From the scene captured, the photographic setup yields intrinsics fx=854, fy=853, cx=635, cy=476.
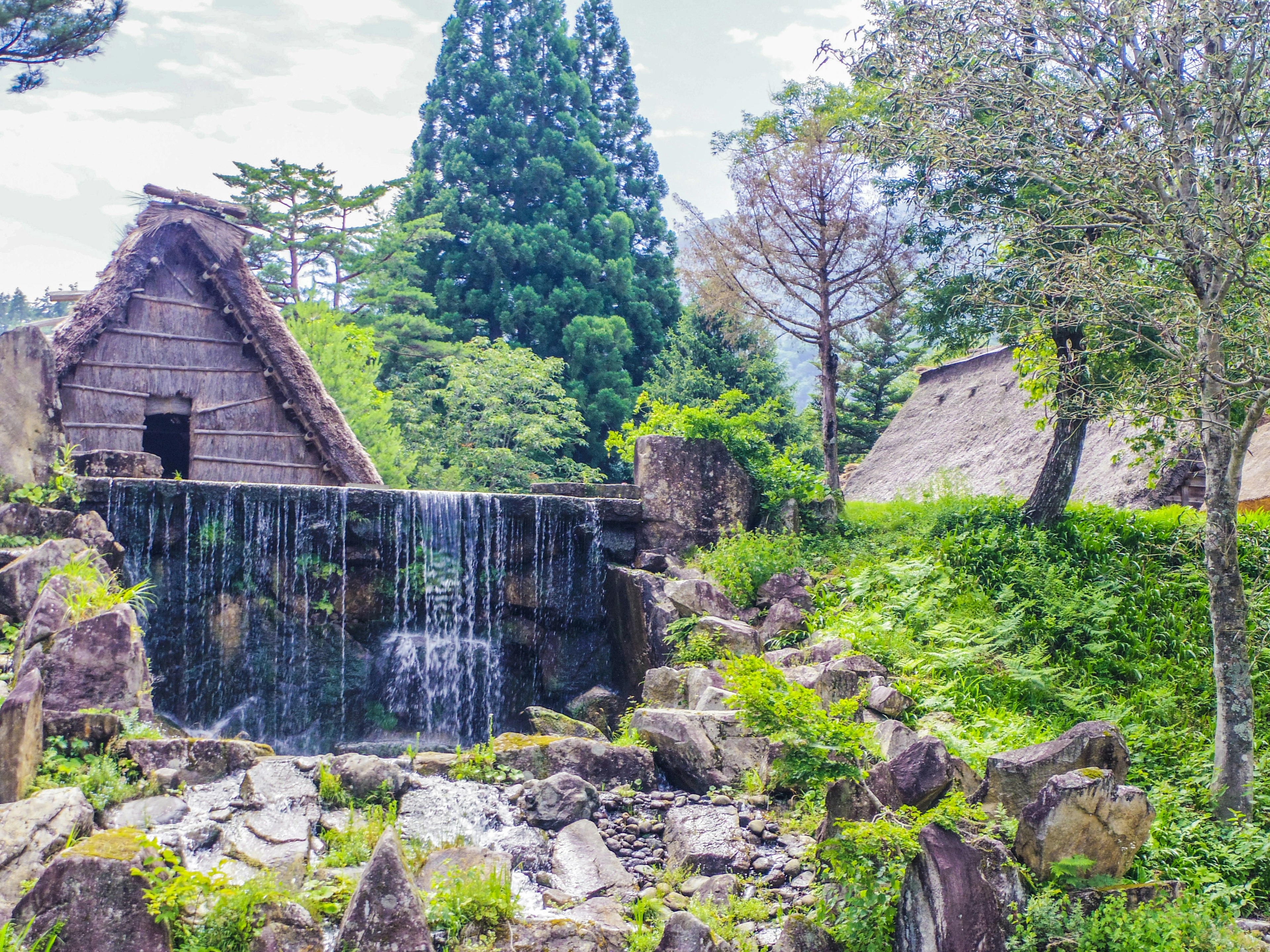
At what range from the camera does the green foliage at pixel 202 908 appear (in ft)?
14.1

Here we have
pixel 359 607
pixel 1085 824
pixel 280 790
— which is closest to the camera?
pixel 1085 824

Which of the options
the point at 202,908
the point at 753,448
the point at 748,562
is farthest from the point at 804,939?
the point at 753,448

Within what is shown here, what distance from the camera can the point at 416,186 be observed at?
30297 mm

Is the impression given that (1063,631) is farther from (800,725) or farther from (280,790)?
(280,790)

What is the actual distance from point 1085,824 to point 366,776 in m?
4.70

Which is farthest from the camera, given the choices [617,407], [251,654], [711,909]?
[617,407]

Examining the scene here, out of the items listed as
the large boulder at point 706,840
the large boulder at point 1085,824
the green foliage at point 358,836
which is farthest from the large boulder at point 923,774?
the green foliage at point 358,836

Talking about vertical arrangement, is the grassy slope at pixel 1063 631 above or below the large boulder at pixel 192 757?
above

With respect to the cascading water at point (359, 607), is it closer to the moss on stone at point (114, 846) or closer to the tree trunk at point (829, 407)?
the moss on stone at point (114, 846)

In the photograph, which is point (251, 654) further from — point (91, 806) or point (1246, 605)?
point (1246, 605)

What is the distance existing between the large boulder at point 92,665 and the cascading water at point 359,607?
2.69m

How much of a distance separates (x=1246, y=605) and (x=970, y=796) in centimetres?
250

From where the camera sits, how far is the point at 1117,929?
448cm

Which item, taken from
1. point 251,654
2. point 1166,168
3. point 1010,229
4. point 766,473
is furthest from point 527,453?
point 1166,168
